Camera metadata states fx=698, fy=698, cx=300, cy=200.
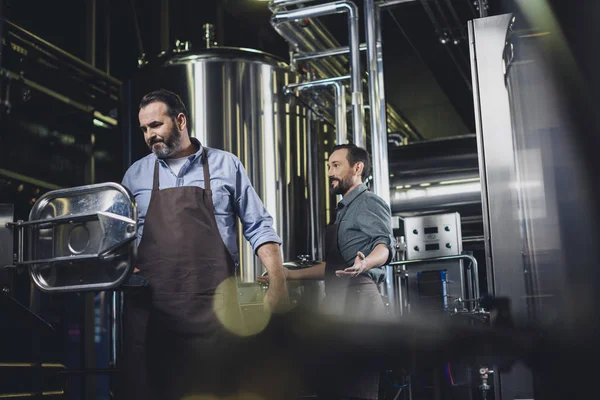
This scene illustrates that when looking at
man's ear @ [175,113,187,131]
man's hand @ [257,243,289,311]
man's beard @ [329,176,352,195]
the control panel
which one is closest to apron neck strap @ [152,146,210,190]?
man's ear @ [175,113,187,131]

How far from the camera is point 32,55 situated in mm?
4797

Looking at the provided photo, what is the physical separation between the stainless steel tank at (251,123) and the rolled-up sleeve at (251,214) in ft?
5.98

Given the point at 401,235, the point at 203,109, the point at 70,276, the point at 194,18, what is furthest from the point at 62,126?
the point at 70,276

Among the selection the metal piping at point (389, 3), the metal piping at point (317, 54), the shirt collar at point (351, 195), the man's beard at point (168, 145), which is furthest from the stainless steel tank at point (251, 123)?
the man's beard at point (168, 145)

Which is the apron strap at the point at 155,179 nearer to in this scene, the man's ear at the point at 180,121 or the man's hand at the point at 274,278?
the man's ear at the point at 180,121

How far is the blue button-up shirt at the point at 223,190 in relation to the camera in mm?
2557

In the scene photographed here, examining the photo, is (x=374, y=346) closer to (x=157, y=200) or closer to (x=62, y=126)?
(x=157, y=200)

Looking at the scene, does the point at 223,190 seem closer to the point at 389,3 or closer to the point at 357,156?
the point at 357,156

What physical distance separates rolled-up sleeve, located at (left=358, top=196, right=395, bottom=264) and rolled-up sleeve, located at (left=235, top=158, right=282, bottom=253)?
0.65 metres

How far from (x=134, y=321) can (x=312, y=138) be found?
10.1 ft

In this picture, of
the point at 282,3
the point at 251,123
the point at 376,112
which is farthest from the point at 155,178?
the point at 282,3

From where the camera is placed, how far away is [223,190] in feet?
8.51

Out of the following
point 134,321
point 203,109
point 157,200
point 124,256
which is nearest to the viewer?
point 124,256

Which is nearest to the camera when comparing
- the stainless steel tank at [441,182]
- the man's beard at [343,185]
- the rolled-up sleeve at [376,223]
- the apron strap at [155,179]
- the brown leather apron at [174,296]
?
the brown leather apron at [174,296]
